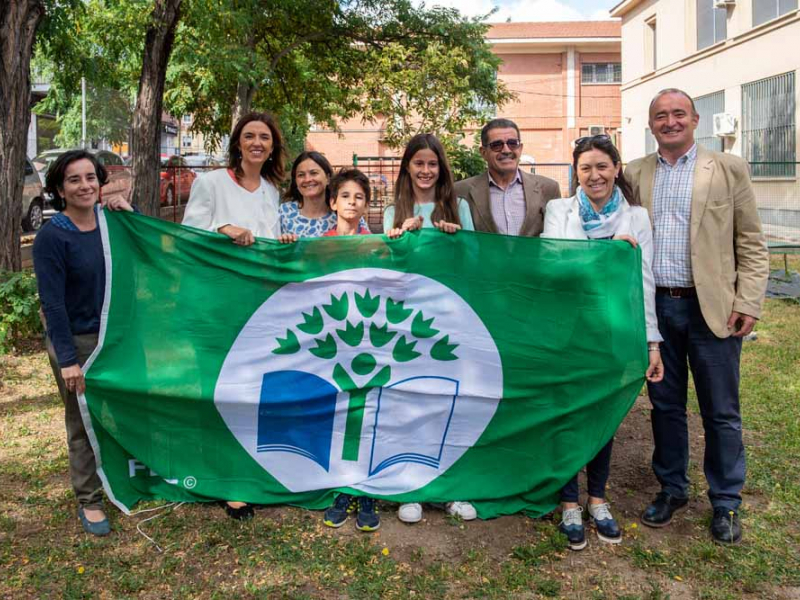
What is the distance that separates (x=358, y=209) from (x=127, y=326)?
51.4 inches

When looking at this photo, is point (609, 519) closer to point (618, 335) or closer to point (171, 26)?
point (618, 335)

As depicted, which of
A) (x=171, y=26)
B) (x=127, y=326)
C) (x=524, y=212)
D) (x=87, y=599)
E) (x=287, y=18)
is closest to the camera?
(x=87, y=599)

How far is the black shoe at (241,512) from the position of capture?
3.68m

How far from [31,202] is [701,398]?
14602 mm

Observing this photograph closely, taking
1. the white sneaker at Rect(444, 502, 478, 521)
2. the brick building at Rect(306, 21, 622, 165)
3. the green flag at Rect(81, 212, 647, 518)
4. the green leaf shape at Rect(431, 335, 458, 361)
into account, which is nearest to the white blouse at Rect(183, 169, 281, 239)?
the green flag at Rect(81, 212, 647, 518)

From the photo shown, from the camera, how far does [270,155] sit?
4023 mm

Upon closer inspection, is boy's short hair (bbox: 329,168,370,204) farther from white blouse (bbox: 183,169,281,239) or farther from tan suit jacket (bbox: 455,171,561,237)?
tan suit jacket (bbox: 455,171,561,237)

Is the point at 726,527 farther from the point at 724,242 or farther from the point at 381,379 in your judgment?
the point at 381,379

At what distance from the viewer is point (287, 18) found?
12.9 metres

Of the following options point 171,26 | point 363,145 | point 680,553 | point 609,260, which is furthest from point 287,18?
point 363,145

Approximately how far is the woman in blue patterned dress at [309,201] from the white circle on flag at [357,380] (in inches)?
14.7

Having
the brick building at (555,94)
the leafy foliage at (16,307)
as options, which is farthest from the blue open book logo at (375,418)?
the brick building at (555,94)

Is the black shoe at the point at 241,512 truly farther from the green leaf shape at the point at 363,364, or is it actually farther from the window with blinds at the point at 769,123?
the window with blinds at the point at 769,123

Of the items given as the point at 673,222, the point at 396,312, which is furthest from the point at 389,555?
the point at 673,222
